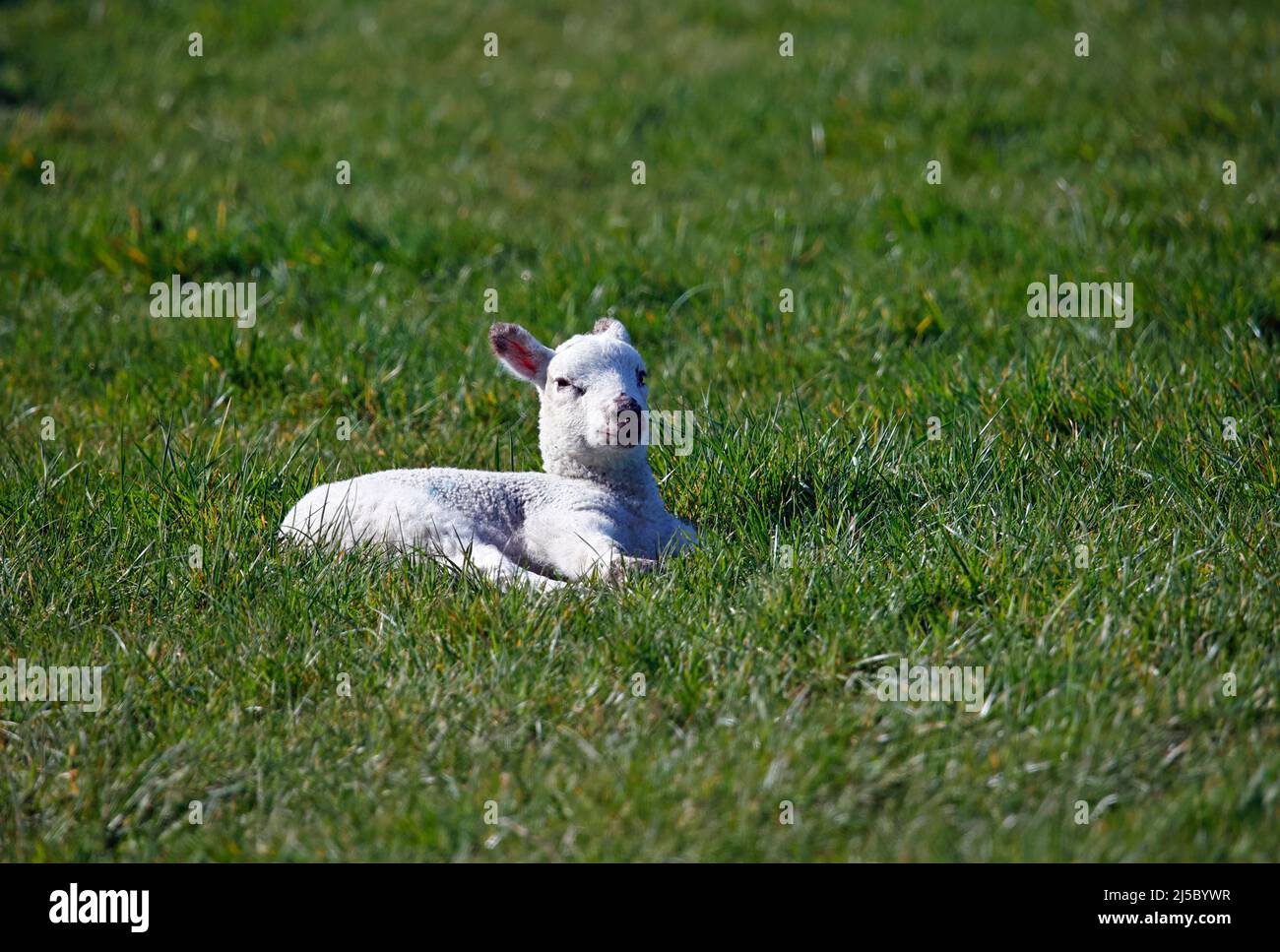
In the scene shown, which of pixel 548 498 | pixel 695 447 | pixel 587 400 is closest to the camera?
pixel 587 400

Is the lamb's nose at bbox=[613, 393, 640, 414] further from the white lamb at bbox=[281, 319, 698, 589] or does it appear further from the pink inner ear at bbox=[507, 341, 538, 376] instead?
the pink inner ear at bbox=[507, 341, 538, 376]

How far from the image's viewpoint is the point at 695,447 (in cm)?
501

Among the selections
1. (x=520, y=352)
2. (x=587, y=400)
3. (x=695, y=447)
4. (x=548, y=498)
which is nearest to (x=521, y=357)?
(x=520, y=352)

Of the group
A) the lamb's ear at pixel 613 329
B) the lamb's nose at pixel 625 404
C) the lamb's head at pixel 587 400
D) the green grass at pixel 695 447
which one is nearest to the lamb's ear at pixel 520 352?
the lamb's head at pixel 587 400

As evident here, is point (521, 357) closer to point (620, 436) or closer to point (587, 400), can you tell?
point (587, 400)

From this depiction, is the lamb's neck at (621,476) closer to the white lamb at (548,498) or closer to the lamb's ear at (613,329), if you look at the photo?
the white lamb at (548,498)

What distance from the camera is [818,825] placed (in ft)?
10.5

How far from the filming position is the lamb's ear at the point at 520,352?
14.8ft

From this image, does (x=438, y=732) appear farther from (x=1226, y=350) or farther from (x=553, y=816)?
(x=1226, y=350)

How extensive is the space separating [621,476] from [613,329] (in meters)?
0.58

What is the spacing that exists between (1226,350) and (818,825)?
3664mm

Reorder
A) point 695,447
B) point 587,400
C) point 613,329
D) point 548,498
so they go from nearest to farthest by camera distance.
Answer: point 587,400, point 548,498, point 613,329, point 695,447

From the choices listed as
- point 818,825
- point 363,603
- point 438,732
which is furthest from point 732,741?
point 363,603

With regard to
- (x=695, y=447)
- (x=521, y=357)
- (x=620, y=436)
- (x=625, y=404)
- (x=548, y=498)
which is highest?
(x=521, y=357)
